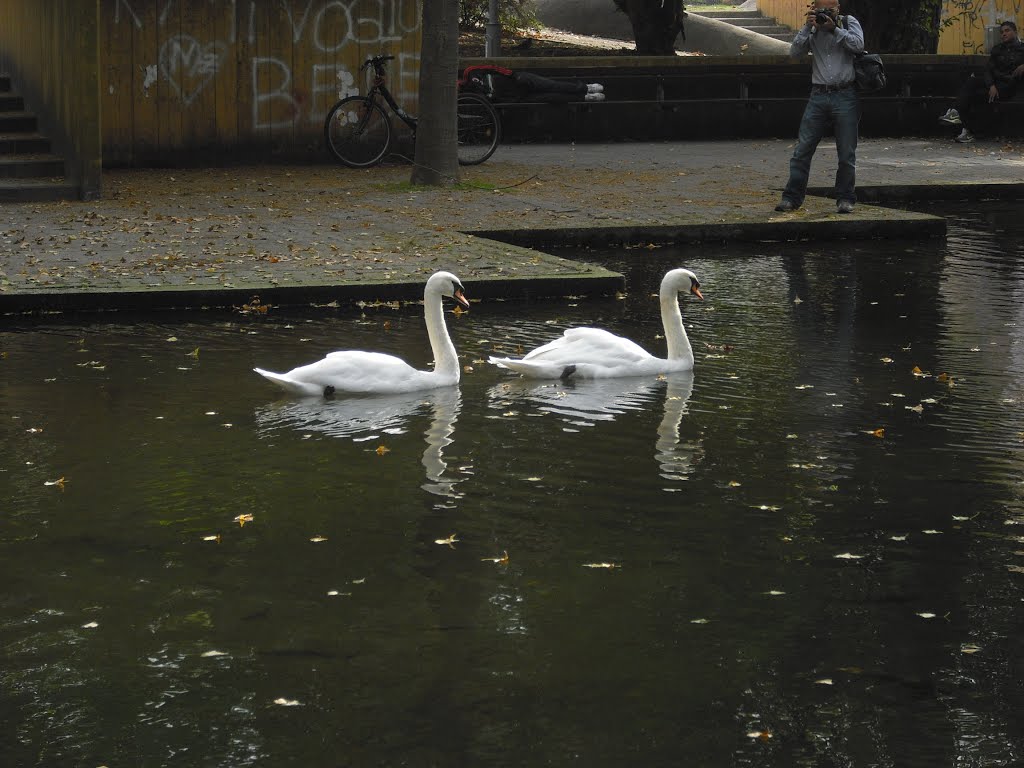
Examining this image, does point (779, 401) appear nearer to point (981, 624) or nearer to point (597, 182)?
point (981, 624)

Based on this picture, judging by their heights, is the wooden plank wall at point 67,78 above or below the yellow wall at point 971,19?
below

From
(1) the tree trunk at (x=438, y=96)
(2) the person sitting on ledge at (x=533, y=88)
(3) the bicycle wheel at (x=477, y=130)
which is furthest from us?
(2) the person sitting on ledge at (x=533, y=88)

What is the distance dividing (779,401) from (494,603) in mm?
3529

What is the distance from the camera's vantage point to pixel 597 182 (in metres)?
18.8

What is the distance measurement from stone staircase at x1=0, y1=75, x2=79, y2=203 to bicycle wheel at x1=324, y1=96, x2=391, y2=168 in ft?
12.3

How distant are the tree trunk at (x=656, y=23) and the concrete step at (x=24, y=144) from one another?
12.8 metres

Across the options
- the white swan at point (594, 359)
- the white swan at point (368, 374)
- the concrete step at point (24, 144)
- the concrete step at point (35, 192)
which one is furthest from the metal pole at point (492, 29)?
the white swan at point (368, 374)

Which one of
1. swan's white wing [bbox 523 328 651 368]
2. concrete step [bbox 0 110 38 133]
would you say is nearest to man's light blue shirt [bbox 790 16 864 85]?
swan's white wing [bbox 523 328 651 368]

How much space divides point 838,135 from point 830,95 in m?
0.42

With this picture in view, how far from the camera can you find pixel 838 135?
16.0 metres

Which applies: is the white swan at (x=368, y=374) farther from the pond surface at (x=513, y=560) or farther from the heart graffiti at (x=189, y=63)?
the heart graffiti at (x=189, y=63)

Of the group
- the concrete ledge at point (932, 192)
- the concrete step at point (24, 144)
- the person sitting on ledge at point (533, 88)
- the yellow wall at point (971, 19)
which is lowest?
the concrete ledge at point (932, 192)

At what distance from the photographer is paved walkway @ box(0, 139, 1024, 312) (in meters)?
11.7

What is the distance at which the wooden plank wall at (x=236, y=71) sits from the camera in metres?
20.0
